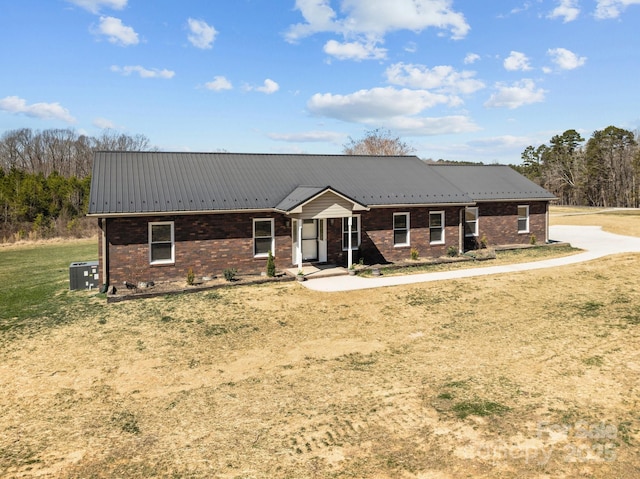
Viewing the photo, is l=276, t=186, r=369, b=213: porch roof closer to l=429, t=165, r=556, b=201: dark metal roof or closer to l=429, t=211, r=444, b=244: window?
l=429, t=211, r=444, b=244: window

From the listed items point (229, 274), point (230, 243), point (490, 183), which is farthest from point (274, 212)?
point (490, 183)

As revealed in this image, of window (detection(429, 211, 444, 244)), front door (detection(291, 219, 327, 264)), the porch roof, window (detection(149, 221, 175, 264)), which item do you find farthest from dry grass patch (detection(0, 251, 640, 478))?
window (detection(429, 211, 444, 244))

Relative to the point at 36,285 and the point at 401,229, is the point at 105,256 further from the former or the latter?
the point at 401,229

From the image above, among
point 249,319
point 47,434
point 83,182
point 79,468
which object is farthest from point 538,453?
point 83,182

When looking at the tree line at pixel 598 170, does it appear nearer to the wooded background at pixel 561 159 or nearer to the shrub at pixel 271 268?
the wooded background at pixel 561 159

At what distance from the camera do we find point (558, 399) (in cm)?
734

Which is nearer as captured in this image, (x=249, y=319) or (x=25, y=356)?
(x=25, y=356)

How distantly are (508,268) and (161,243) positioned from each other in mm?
14260

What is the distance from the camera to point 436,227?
2153 centimetres

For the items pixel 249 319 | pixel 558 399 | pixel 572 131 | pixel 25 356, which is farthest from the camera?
pixel 572 131

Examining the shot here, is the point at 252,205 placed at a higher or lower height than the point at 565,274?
higher

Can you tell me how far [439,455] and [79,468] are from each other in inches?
185

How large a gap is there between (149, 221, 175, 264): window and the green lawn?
2.83m

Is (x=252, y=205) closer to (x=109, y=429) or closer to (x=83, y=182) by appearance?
(x=109, y=429)
